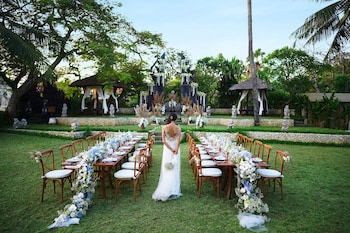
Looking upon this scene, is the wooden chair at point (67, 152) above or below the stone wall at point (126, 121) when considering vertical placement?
below

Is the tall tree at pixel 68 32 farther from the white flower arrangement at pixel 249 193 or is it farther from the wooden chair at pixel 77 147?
the white flower arrangement at pixel 249 193

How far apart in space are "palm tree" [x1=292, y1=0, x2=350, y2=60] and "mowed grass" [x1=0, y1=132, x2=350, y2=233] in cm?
564

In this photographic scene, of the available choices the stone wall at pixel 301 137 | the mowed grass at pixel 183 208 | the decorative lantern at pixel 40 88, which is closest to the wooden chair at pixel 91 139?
the mowed grass at pixel 183 208

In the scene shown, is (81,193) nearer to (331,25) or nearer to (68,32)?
(331,25)

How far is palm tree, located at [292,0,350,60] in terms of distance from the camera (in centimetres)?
955

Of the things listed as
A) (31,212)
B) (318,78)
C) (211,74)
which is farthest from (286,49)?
(31,212)

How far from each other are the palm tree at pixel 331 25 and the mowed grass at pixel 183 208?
5.64 metres

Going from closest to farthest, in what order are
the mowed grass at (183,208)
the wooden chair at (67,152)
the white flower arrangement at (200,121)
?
the mowed grass at (183,208) → the wooden chair at (67,152) → the white flower arrangement at (200,121)

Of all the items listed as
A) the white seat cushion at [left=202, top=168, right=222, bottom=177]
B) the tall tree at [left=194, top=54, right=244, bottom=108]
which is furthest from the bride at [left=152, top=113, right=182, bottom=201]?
the tall tree at [left=194, top=54, right=244, bottom=108]

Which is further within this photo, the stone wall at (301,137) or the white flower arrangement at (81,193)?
the stone wall at (301,137)

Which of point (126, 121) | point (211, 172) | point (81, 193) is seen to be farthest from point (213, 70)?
point (81, 193)

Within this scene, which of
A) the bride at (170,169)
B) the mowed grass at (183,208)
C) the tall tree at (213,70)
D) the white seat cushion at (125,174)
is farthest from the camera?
Answer: the tall tree at (213,70)

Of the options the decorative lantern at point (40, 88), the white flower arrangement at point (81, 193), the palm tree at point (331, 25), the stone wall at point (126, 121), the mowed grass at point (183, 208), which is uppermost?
the palm tree at point (331, 25)

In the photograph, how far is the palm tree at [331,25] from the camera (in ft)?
31.3
